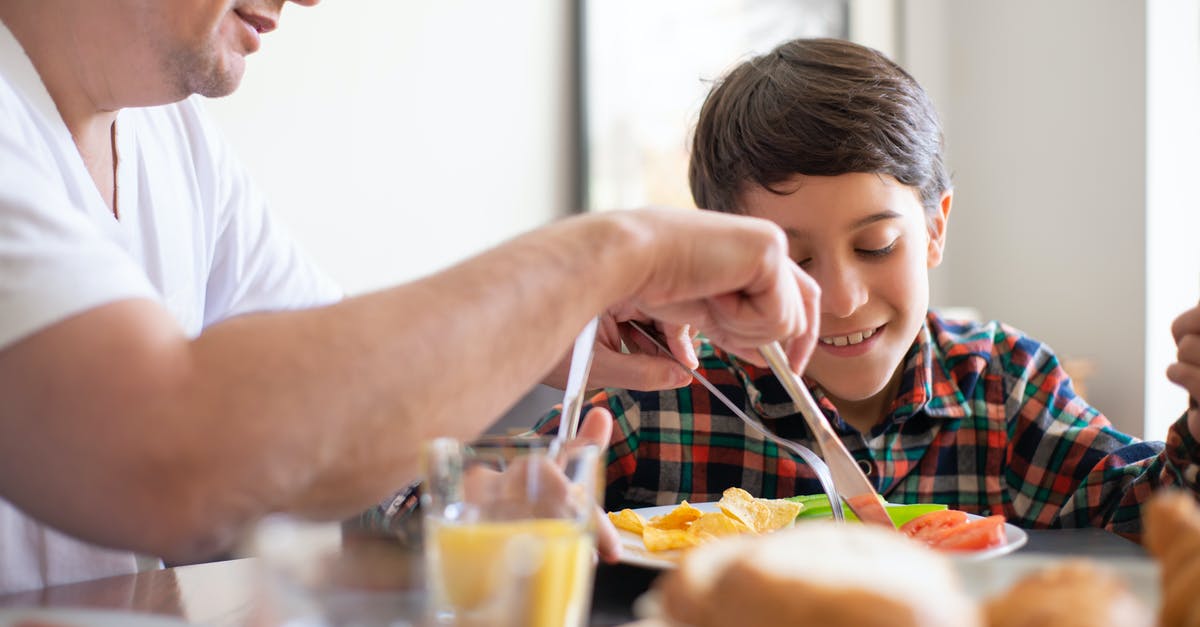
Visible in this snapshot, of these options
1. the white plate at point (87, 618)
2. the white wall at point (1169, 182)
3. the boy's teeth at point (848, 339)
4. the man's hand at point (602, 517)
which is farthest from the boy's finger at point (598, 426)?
the white wall at point (1169, 182)

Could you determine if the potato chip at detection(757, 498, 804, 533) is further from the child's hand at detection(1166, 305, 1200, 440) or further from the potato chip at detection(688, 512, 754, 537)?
the child's hand at detection(1166, 305, 1200, 440)

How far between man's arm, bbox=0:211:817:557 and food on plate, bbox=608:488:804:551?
0.66 ft

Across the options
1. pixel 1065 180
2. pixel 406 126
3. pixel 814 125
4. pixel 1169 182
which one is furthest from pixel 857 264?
pixel 1065 180

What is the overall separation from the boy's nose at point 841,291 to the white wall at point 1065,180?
2.25 metres

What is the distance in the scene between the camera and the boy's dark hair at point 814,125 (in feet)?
4.62

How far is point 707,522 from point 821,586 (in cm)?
50

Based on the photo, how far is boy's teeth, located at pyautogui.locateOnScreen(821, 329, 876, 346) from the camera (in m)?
1.39

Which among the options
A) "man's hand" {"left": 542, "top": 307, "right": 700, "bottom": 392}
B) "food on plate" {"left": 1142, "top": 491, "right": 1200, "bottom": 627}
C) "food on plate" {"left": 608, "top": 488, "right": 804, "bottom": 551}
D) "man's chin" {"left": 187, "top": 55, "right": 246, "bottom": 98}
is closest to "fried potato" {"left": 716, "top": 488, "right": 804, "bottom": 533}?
"food on plate" {"left": 608, "top": 488, "right": 804, "bottom": 551}

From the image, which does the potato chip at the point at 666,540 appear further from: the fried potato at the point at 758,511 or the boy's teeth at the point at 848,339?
the boy's teeth at the point at 848,339

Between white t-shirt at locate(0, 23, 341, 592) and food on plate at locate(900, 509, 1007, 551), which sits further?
food on plate at locate(900, 509, 1007, 551)

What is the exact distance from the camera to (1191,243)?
3232 mm

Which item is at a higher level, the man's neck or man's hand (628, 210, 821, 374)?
the man's neck

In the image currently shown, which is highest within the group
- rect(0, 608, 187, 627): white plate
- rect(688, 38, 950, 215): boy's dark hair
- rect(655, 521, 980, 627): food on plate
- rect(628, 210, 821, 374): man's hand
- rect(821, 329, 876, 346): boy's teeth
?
rect(688, 38, 950, 215): boy's dark hair

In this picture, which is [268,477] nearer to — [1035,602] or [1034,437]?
[1035,602]
